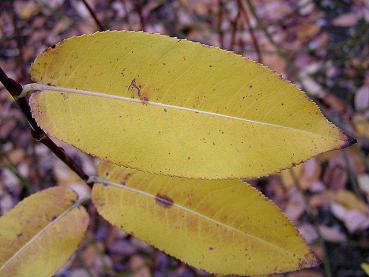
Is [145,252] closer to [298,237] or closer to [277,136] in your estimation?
[298,237]

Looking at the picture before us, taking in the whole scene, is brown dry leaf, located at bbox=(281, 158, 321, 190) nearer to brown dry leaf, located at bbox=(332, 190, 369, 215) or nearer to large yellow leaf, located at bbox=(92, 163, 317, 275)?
brown dry leaf, located at bbox=(332, 190, 369, 215)

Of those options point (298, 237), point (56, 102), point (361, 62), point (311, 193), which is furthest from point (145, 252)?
point (56, 102)

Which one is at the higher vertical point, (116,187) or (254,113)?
(254,113)

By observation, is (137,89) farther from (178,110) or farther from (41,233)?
(41,233)

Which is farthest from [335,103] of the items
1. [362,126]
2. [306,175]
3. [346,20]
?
[346,20]

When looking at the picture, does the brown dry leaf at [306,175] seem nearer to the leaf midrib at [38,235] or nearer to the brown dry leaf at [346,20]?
the brown dry leaf at [346,20]

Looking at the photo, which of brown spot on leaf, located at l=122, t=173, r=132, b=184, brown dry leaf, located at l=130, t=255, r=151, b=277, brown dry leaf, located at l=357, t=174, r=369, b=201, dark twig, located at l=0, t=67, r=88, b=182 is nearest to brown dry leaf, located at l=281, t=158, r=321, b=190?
brown dry leaf, located at l=357, t=174, r=369, b=201
